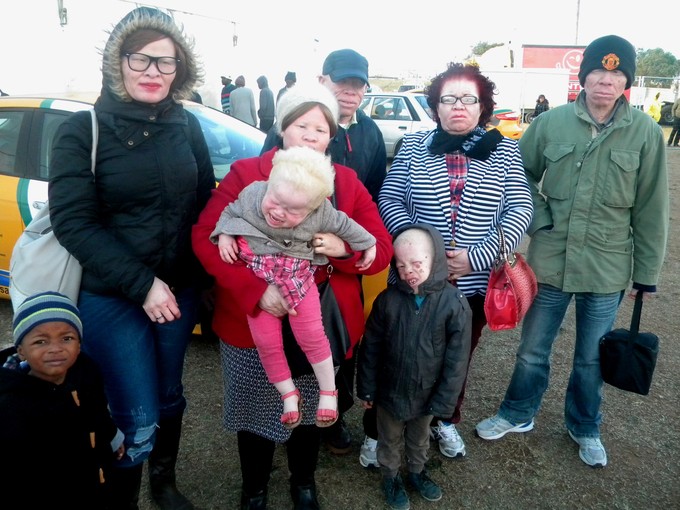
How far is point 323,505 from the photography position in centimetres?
239

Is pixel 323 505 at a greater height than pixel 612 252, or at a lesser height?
lesser

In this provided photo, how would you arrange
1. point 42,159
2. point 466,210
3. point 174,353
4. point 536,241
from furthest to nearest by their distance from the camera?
point 42,159
point 536,241
point 466,210
point 174,353

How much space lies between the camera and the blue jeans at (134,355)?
188 cm

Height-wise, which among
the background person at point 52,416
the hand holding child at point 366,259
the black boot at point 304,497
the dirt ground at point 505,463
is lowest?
the dirt ground at point 505,463

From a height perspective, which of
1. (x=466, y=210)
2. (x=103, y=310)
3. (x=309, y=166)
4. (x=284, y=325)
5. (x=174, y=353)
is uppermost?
(x=309, y=166)

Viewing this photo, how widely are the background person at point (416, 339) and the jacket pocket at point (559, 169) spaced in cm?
83

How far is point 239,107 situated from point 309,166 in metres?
10.3

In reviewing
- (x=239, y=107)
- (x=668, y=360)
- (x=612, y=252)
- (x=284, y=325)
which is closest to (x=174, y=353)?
(x=284, y=325)

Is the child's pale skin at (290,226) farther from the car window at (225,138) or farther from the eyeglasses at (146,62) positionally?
the car window at (225,138)

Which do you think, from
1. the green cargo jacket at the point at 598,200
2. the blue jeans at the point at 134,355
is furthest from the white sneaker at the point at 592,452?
the blue jeans at the point at 134,355

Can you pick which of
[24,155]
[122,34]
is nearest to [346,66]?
[122,34]

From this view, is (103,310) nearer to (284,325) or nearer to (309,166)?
(284,325)

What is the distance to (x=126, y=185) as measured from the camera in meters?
1.77

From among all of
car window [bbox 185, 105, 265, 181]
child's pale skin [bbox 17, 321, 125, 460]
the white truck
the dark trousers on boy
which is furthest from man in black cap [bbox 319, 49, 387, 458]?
the white truck
